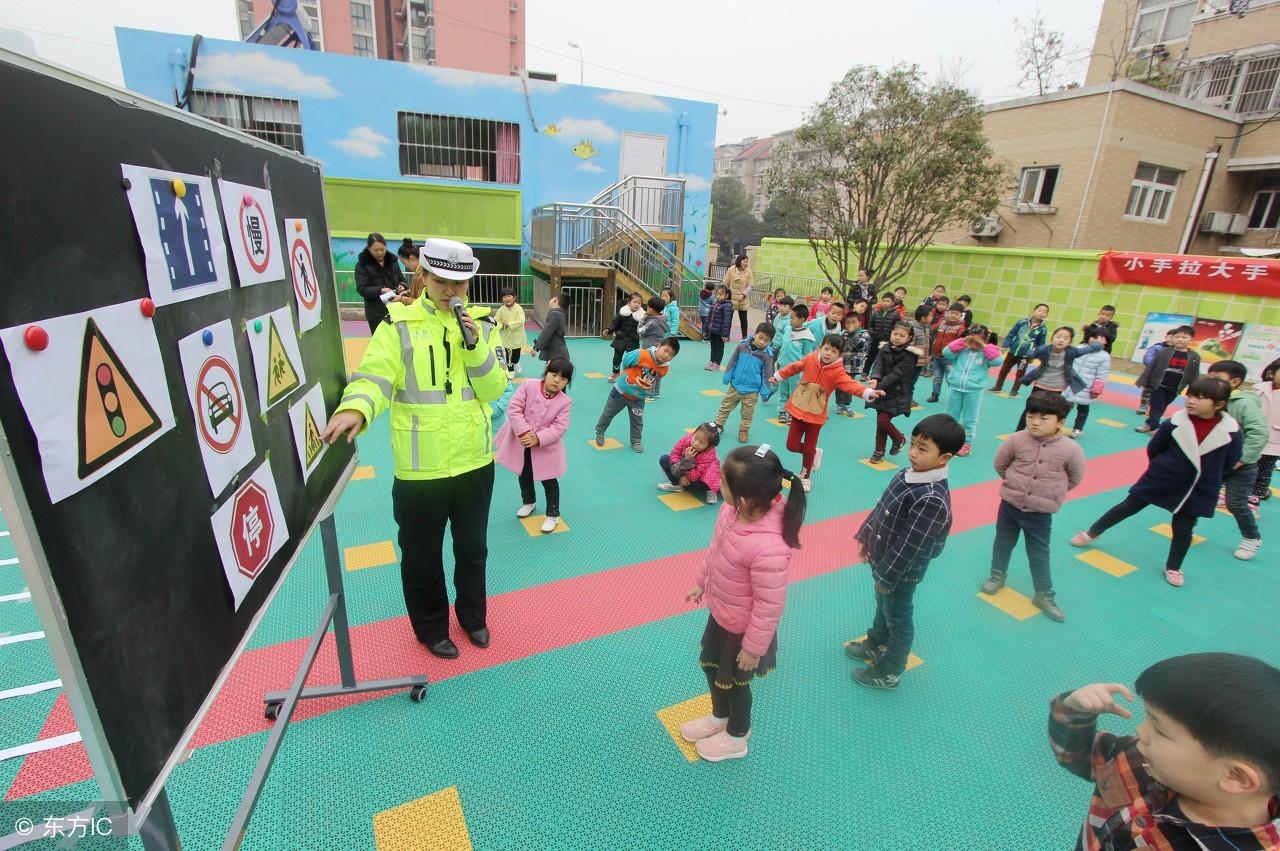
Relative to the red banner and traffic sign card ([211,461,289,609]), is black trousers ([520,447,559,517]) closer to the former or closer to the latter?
traffic sign card ([211,461,289,609])

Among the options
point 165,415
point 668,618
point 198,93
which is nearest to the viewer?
point 165,415

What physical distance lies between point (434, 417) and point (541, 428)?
164cm

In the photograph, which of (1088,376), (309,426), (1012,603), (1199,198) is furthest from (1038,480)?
(1199,198)

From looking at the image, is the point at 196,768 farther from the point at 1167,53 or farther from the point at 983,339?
the point at 1167,53

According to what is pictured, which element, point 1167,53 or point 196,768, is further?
point 1167,53

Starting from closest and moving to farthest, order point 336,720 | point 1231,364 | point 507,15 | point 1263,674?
point 1263,674 → point 336,720 → point 1231,364 → point 507,15

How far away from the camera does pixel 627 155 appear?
52.4 feet

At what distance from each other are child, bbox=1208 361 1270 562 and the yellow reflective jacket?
15.4 feet

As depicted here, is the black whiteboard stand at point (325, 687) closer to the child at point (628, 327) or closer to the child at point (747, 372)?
the child at point (747, 372)

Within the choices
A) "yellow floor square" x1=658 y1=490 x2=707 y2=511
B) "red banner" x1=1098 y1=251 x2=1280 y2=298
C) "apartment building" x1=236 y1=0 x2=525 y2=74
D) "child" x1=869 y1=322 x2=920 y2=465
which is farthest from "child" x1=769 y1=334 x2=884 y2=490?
"apartment building" x1=236 y1=0 x2=525 y2=74

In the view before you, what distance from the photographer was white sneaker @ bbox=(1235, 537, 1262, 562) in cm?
462

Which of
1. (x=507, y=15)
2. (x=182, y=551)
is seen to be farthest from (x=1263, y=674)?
(x=507, y=15)

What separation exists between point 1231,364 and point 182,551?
6.41 meters

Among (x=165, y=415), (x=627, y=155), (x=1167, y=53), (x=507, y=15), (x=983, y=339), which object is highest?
(x=507, y=15)
